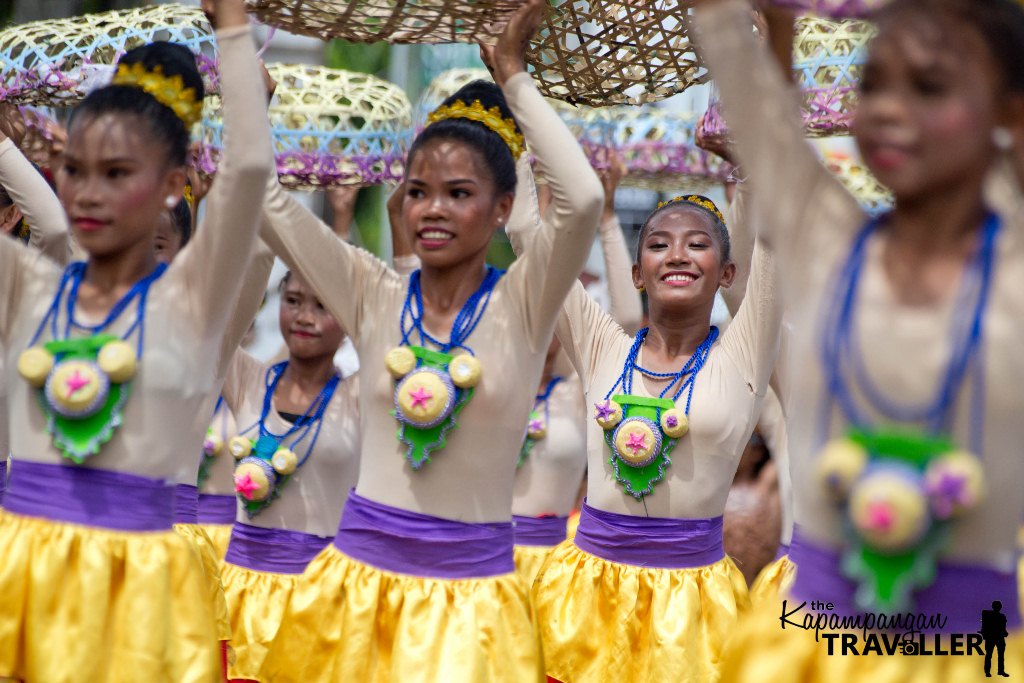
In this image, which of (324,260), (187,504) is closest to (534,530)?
(187,504)

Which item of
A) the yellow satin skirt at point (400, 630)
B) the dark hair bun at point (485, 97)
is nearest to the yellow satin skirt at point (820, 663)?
the yellow satin skirt at point (400, 630)

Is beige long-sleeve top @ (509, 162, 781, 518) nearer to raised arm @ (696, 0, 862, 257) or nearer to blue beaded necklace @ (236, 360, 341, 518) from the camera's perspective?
blue beaded necklace @ (236, 360, 341, 518)

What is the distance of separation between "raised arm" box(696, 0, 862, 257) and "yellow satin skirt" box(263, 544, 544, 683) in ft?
4.61

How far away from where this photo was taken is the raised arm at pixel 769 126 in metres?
2.51

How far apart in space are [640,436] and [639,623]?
608 mm

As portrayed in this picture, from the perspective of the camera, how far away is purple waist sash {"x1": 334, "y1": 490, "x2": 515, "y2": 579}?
3494mm

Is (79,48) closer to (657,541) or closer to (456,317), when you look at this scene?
(456,317)

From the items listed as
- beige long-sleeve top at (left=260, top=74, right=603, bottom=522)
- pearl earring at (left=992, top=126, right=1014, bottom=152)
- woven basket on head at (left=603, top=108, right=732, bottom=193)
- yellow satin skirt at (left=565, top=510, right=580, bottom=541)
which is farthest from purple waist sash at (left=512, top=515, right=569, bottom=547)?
pearl earring at (left=992, top=126, right=1014, bottom=152)

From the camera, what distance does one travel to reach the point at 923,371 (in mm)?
2285

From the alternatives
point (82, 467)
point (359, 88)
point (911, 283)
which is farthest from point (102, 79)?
point (911, 283)

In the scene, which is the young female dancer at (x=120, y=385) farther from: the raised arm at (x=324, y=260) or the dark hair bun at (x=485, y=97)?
the dark hair bun at (x=485, y=97)

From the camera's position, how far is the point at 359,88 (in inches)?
225

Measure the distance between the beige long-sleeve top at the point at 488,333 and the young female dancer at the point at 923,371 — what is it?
1136 mm

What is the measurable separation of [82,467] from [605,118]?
464 cm
